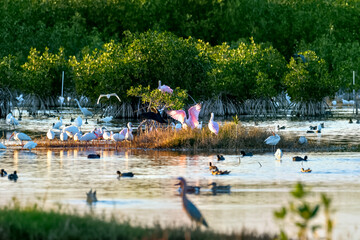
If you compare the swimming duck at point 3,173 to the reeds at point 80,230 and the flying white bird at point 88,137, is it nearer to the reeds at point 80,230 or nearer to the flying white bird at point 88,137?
the reeds at point 80,230

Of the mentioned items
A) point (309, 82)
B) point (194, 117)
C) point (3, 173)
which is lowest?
point (3, 173)

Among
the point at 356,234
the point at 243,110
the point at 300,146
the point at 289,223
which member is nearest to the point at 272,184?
the point at 289,223

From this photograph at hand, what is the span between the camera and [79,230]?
1062cm

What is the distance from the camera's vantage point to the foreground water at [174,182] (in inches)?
544

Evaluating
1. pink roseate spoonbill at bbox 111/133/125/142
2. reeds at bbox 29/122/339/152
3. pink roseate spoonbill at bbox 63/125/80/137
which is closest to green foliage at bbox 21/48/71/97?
pink roseate spoonbill at bbox 63/125/80/137

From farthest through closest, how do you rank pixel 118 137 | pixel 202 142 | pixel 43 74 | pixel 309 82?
pixel 43 74, pixel 309 82, pixel 118 137, pixel 202 142

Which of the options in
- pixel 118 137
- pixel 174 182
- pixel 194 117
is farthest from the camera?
pixel 194 117

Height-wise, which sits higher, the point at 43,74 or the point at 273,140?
the point at 43,74

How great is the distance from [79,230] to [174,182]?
8397mm

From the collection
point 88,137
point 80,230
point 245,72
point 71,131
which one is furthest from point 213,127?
point 245,72

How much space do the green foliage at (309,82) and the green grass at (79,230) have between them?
155 ft

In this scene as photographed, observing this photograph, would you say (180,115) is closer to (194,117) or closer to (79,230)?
(194,117)

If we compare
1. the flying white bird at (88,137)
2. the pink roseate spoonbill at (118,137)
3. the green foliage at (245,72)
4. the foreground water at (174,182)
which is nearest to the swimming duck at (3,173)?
the foreground water at (174,182)

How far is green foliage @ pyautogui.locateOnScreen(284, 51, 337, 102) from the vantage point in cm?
5766
